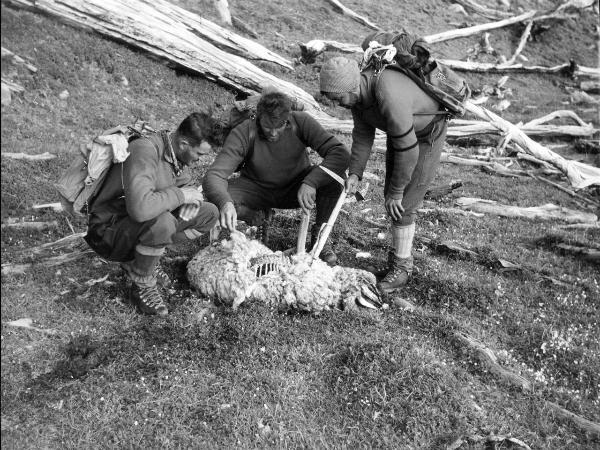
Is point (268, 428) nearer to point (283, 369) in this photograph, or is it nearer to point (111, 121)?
point (283, 369)

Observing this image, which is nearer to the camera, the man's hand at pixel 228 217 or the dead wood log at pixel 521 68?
the man's hand at pixel 228 217

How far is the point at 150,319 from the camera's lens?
643 centimetres

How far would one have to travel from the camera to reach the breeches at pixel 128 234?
6.06 metres

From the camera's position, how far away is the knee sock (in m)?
7.58

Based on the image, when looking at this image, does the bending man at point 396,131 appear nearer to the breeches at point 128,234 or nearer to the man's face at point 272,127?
the man's face at point 272,127

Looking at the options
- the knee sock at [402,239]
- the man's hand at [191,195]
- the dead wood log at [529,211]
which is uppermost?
the man's hand at [191,195]

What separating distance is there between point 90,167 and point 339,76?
2.82m

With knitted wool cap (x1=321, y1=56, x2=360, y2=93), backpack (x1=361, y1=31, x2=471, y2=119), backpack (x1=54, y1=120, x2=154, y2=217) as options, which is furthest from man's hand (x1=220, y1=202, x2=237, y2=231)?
backpack (x1=361, y1=31, x2=471, y2=119)

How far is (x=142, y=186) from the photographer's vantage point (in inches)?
223

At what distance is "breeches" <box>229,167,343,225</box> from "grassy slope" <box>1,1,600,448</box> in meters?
0.80

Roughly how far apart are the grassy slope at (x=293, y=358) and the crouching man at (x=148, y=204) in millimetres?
548

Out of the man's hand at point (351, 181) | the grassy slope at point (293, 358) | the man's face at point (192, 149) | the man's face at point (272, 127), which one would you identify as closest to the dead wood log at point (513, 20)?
the grassy slope at point (293, 358)

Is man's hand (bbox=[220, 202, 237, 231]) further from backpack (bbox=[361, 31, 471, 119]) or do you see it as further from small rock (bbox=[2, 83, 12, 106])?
small rock (bbox=[2, 83, 12, 106])

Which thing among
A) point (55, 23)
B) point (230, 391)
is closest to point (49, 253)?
point (230, 391)
